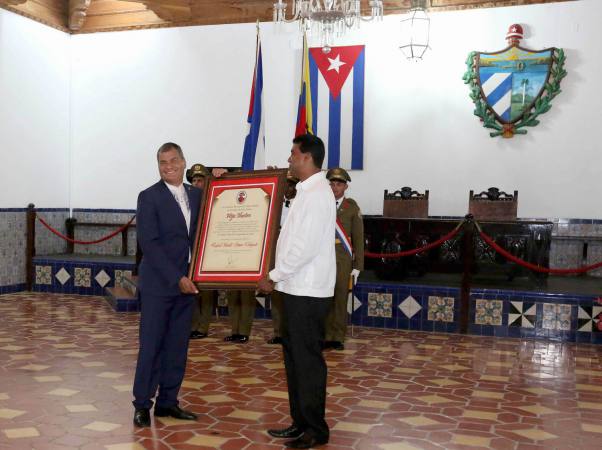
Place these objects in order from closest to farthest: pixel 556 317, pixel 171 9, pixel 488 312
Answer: pixel 556 317 → pixel 488 312 → pixel 171 9

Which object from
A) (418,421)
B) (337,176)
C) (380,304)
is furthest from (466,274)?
(418,421)

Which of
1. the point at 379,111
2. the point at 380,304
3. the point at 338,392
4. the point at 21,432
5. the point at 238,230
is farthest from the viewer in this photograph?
the point at 379,111

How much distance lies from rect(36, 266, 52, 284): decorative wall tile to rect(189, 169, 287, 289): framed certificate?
20.5 ft

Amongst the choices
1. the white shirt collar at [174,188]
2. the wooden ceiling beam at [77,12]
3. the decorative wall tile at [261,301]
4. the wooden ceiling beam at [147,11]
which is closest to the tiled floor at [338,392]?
the decorative wall tile at [261,301]

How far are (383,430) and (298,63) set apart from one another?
6304 mm

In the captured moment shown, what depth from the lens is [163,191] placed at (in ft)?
12.4

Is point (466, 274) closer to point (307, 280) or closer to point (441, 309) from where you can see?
point (441, 309)

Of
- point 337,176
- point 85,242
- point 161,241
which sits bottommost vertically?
point 85,242

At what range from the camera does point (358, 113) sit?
29.2 feet

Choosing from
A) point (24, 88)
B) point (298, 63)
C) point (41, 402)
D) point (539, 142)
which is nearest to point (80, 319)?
point (41, 402)

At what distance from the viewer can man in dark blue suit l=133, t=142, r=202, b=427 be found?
3.70 m

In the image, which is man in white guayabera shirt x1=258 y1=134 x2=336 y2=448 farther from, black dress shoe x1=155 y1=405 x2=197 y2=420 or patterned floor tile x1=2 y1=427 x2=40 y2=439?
patterned floor tile x1=2 y1=427 x2=40 y2=439

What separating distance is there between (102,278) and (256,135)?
11.4ft

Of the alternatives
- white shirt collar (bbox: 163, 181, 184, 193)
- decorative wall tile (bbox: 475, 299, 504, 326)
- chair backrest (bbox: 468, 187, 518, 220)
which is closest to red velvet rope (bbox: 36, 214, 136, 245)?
chair backrest (bbox: 468, 187, 518, 220)
